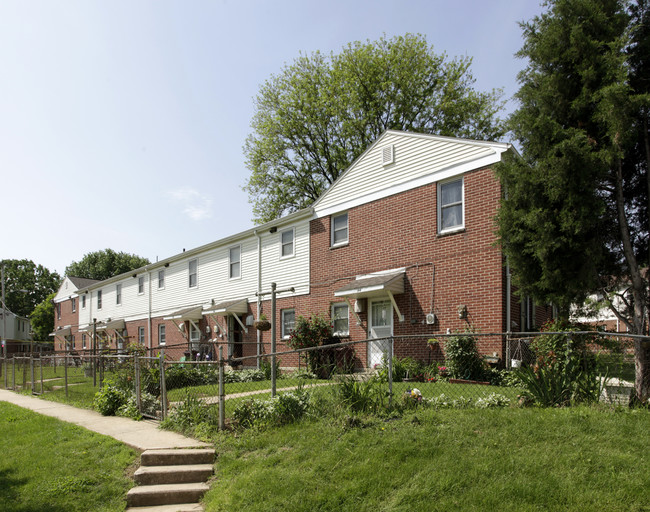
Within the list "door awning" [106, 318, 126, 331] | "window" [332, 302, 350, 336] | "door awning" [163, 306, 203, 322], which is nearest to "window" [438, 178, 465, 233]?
A: "window" [332, 302, 350, 336]

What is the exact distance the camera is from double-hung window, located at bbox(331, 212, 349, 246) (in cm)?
1595

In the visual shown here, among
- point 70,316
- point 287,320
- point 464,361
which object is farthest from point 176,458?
point 70,316

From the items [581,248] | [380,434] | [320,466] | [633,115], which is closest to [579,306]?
[581,248]

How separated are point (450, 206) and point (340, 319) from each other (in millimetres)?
5056

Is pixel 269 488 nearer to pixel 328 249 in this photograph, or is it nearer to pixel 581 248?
pixel 581 248

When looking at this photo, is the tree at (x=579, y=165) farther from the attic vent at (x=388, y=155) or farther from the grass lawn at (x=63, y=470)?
the grass lawn at (x=63, y=470)

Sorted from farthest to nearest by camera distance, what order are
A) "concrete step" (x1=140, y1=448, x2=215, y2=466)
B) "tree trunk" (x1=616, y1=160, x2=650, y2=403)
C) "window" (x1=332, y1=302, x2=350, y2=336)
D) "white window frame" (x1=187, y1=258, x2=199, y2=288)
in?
1. "white window frame" (x1=187, y1=258, x2=199, y2=288)
2. "window" (x1=332, y1=302, x2=350, y2=336)
3. "tree trunk" (x1=616, y1=160, x2=650, y2=403)
4. "concrete step" (x1=140, y1=448, x2=215, y2=466)

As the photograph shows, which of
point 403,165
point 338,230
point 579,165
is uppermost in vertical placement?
point 403,165

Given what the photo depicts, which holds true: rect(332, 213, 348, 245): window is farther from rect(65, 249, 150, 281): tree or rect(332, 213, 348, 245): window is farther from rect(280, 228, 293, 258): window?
rect(65, 249, 150, 281): tree

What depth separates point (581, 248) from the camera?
7953 mm

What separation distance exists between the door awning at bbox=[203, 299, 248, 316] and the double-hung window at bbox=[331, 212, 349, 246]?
209 inches

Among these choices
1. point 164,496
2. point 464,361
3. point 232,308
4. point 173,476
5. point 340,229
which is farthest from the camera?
point 232,308

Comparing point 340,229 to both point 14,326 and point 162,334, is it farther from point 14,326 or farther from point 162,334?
point 14,326

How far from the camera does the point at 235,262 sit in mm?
20781
